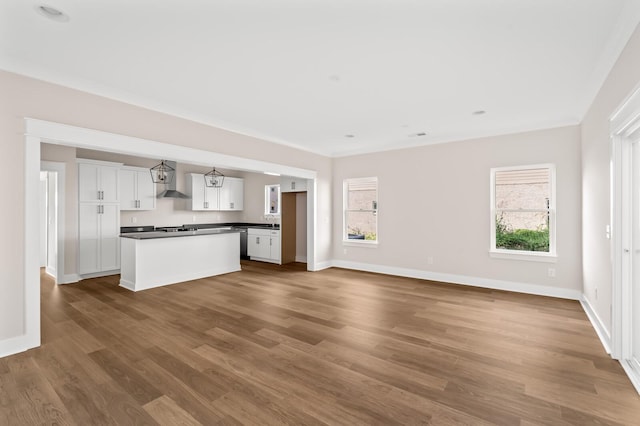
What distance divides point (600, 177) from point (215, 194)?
7.91 metres

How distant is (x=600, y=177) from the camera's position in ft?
10.6

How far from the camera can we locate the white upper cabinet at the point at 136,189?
21.2 ft

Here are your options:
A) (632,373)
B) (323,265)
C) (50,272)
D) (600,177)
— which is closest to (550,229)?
(600,177)

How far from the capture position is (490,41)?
2.49 metres

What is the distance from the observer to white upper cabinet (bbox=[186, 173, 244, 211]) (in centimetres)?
798

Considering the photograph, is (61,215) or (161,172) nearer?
(61,215)

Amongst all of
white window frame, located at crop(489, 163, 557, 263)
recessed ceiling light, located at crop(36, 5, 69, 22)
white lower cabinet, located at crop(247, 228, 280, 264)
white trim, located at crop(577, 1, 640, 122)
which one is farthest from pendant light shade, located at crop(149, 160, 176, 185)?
white trim, located at crop(577, 1, 640, 122)

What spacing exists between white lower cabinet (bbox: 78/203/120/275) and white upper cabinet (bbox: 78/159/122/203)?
0.51 feet

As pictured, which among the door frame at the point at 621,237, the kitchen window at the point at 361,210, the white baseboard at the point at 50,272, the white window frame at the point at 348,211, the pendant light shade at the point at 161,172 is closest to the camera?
the door frame at the point at 621,237

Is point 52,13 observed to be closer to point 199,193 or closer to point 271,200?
point 199,193

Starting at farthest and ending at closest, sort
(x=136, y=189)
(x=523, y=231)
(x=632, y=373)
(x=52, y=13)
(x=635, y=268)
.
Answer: (x=136, y=189), (x=523, y=231), (x=635, y=268), (x=632, y=373), (x=52, y=13)

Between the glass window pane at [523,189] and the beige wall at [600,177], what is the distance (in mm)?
572

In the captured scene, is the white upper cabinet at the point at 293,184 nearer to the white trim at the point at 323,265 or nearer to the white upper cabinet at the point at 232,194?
the white trim at the point at 323,265

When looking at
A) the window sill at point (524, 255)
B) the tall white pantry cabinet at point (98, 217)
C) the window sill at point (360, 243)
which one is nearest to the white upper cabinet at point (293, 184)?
the window sill at point (360, 243)
